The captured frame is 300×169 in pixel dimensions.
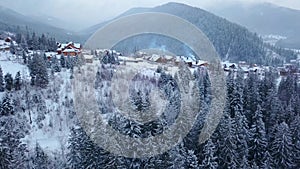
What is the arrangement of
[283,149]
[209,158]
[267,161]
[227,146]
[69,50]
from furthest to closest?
[69,50], [283,149], [267,161], [227,146], [209,158]

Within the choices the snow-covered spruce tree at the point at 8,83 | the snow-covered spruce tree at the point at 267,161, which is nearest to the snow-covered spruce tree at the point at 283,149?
the snow-covered spruce tree at the point at 267,161

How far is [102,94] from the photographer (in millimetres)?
39969

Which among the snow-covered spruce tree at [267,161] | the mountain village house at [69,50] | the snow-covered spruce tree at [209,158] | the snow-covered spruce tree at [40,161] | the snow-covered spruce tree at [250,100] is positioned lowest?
the snow-covered spruce tree at [40,161]

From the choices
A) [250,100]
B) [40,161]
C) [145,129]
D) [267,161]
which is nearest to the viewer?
[145,129]

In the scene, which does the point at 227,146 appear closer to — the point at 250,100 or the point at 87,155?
the point at 250,100

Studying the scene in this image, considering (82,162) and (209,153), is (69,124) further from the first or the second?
(209,153)

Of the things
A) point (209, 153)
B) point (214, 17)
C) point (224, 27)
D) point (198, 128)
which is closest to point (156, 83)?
point (198, 128)

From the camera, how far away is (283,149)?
78.7ft

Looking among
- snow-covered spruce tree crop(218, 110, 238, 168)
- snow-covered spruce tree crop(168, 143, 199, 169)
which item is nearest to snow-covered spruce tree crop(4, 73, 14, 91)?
snow-covered spruce tree crop(168, 143, 199, 169)

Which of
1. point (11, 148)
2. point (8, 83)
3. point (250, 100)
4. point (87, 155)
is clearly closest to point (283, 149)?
point (250, 100)

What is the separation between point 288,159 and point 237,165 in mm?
4241

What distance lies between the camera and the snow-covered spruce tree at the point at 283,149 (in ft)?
78.8

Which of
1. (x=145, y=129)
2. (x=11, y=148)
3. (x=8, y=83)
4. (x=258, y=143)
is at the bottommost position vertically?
(x=11, y=148)

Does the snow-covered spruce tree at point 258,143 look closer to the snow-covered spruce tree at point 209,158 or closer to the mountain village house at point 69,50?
the snow-covered spruce tree at point 209,158
